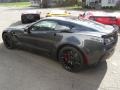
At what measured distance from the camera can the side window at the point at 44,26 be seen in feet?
19.6

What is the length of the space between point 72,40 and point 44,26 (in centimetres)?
130

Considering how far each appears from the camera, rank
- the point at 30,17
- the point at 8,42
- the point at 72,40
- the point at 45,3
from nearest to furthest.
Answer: the point at 72,40
the point at 8,42
the point at 30,17
the point at 45,3

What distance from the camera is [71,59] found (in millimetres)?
5426

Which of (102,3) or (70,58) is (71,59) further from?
(102,3)

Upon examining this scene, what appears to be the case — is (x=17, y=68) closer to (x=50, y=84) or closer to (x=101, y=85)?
(x=50, y=84)

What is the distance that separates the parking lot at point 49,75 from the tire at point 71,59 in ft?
0.55

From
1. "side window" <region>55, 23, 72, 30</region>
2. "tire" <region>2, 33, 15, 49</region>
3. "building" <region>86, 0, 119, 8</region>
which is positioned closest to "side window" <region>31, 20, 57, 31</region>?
"side window" <region>55, 23, 72, 30</region>

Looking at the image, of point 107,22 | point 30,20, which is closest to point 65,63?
point 107,22

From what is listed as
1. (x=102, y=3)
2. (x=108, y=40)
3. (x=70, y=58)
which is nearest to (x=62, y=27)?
(x=70, y=58)

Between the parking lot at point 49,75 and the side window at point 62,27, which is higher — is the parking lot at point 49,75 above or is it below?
below

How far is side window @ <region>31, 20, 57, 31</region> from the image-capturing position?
5959 mm

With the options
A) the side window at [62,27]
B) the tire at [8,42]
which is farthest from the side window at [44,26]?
the tire at [8,42]

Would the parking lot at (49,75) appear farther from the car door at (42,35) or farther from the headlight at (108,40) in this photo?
the headlight at (108,40)

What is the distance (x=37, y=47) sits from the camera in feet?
20.7
